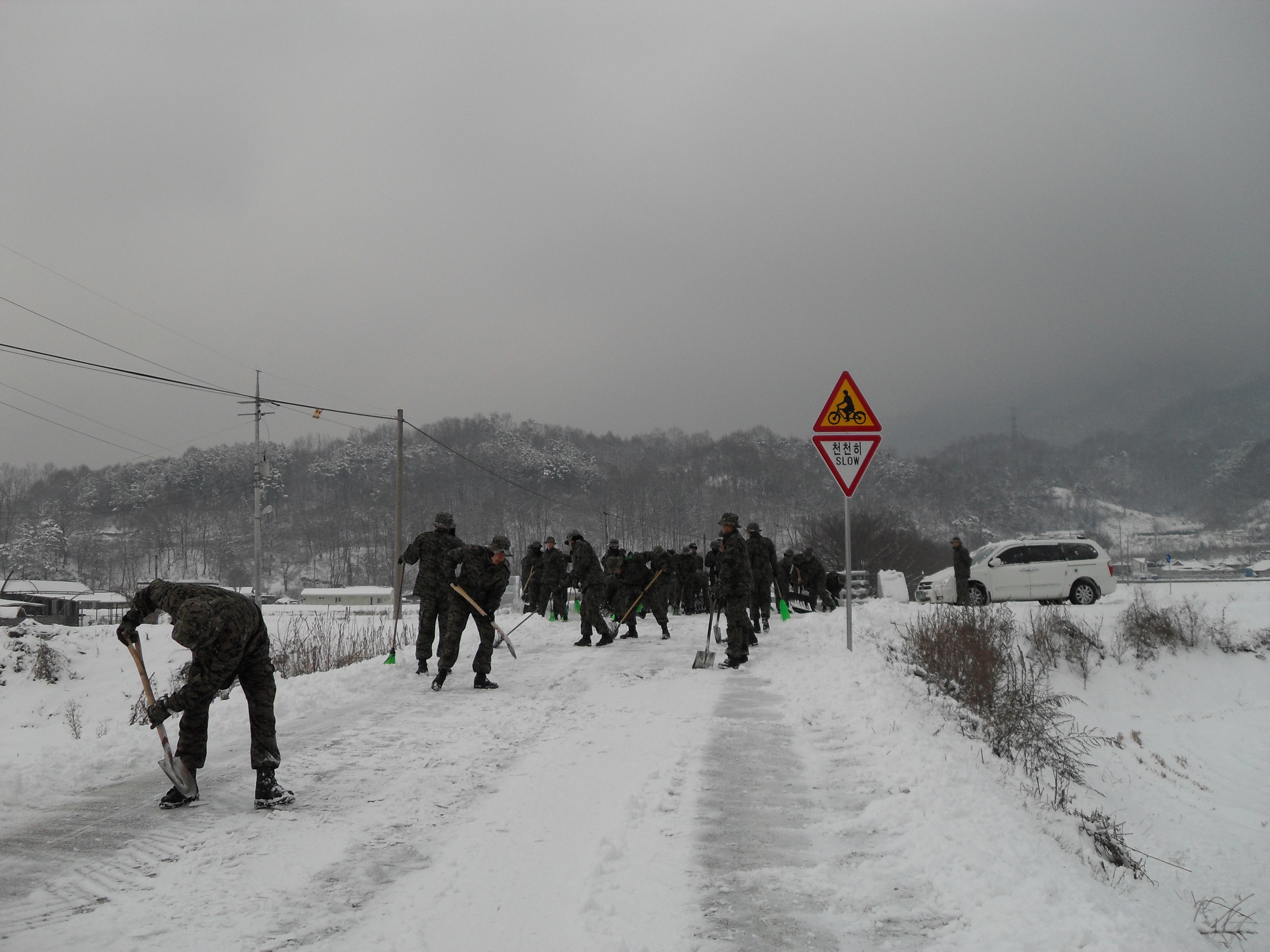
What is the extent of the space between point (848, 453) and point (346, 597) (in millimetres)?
52253

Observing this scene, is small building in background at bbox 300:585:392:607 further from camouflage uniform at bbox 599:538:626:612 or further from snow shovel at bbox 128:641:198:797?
snow shovel at bbox 128:641:198:797

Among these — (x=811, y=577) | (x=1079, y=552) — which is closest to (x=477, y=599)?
(x=811, y=577)

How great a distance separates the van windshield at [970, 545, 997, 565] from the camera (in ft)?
68.8

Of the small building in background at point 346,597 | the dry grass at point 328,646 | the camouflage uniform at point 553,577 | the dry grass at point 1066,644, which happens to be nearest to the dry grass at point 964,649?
the dry grass at point 1066,644

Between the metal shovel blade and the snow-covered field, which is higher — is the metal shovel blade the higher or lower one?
the higher one

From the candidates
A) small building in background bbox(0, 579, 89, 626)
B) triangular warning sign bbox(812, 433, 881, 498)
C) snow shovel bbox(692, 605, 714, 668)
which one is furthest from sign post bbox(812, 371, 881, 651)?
small building in background bbox(0, 579, 89, 626)

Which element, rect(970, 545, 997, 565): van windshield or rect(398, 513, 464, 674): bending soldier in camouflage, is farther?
rect(970, 545, 997, 565): van windshield

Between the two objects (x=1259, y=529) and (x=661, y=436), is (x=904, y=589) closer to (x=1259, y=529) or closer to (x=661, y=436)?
(x=661, y=436)

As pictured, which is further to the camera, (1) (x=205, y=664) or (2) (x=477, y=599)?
(2) (x=477, y=599)

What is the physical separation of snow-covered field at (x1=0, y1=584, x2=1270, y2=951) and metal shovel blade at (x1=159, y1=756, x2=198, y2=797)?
12 cm

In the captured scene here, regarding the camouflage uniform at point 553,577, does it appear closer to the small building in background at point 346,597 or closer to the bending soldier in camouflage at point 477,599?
the bending soldier in camouflage at point 477,599

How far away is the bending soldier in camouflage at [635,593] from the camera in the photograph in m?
16.0

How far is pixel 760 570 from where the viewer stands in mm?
15656

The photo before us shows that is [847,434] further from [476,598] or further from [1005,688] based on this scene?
[476,598]
